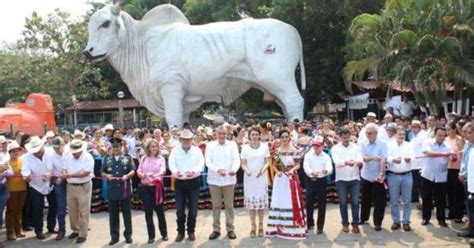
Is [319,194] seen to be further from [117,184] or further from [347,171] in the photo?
[117,184]

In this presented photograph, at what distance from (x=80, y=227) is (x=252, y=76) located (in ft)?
22.5

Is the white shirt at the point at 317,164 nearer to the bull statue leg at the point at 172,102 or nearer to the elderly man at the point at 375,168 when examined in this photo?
the elderly man at the point at 375,168

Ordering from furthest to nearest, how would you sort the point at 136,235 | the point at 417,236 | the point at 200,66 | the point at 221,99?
the point at 221,99 < the point at 200,66 < the point at 136,235 < the point at 417,236

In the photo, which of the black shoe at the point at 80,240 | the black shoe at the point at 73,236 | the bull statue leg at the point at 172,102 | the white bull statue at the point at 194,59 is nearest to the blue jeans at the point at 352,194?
the black shoe at the point at 80,240

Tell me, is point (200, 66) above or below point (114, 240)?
above

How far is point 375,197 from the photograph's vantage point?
833cm

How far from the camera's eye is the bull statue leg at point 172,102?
44.4ft

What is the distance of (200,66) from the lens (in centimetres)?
1377

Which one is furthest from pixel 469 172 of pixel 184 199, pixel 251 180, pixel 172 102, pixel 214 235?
pixel 172 102

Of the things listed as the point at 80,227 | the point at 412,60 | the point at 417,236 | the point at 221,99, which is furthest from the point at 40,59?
the point at 417,236

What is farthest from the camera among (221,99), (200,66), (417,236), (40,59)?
(40,59)

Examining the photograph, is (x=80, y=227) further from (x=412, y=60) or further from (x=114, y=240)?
(x=412, y=60)

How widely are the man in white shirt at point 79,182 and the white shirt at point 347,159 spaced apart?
3520 mm

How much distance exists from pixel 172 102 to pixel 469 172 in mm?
7998
